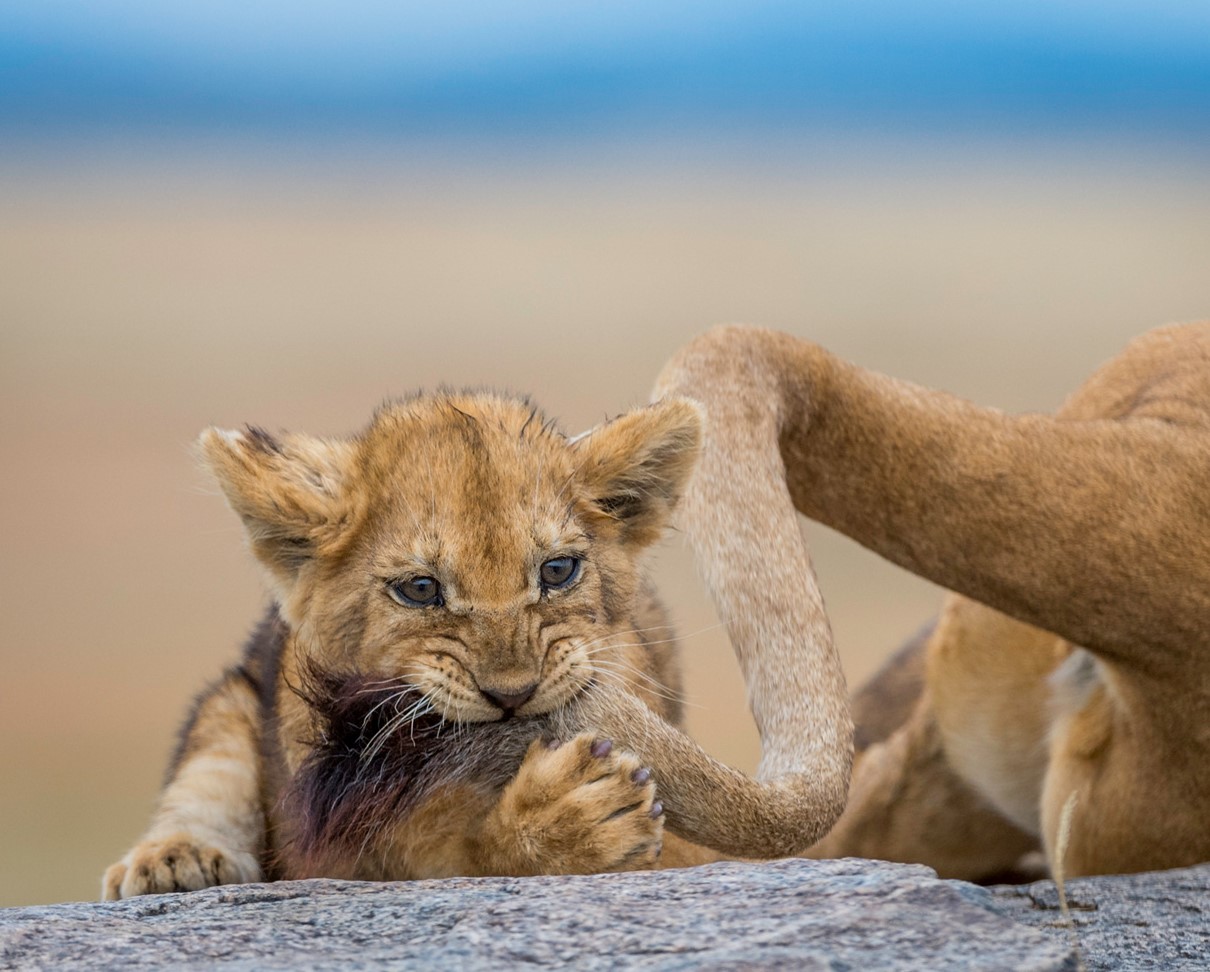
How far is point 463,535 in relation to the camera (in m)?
2.21

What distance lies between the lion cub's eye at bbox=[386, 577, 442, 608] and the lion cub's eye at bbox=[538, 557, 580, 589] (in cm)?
14

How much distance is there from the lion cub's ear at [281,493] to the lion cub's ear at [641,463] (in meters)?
0.37

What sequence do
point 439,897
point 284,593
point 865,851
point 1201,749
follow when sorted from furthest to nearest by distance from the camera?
point 865,851 → point 1201,749 → point 284,593 → point 439,897

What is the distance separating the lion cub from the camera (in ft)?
6.72

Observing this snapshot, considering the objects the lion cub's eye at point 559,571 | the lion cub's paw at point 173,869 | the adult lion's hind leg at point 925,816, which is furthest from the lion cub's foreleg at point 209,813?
the adult lion's hind leg at point 925,816

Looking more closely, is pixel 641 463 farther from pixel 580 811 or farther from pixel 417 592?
pixel 580 811

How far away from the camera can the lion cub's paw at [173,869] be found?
94.7 inches

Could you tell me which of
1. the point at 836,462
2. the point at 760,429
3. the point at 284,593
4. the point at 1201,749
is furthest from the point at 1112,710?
the point at 284,593

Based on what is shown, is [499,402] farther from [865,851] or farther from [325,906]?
[865,851]

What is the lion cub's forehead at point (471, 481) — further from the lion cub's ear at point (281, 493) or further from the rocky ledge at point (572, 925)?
the rocky ledge at point (572, 925)

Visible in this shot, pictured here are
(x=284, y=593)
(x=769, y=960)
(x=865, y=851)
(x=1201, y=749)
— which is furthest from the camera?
(x=865, y=851)

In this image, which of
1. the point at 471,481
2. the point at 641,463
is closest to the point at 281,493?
the point at 471,481

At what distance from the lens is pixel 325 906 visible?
1964mm

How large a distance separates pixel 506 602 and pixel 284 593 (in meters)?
0.49
